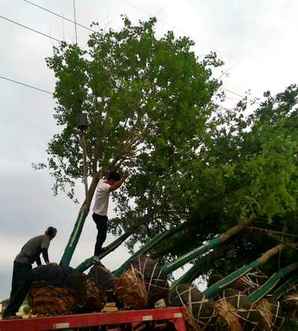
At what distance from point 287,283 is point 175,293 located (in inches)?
242

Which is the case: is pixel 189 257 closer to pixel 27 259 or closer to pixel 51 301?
pixel 27 259

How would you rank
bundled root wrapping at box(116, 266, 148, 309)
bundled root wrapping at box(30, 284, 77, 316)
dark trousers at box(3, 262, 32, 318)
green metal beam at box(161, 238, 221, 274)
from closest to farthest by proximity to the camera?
bundled root wrapping at box(30, 284, 77, 316), dark trousers at box(3, 262, 32, 318), bundled root wrapping at box(116, 266, 148, 309), green metal beam at box(161, 238, 221, 274)

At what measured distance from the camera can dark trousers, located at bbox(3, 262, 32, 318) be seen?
29.1 feet

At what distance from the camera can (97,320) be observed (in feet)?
25.9

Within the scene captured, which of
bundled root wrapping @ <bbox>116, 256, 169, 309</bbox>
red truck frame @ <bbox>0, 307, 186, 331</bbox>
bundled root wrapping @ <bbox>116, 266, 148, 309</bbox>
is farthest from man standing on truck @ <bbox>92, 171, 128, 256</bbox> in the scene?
A: red truck frame @ <bbox>0, 307, 186, 331</bbox>

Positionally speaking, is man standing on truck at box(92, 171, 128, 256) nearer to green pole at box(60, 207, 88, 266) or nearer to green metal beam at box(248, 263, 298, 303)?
green pole at box(60, 207, 88, 266)

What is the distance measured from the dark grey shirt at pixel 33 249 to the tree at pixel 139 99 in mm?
4062

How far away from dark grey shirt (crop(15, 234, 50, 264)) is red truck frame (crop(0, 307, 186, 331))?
6.86 feet

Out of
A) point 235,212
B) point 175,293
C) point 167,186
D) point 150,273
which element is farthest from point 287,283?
point 150,273

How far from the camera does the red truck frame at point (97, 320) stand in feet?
23.3

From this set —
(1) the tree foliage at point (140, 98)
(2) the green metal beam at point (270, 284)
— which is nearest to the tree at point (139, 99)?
(1) the tree foliage at point (140, 98)

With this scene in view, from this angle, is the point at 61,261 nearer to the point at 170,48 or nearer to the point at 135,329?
the point at 135,329

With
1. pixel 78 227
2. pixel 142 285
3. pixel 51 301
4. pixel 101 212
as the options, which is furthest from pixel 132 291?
pixel 78 227

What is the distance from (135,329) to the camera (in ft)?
28.7
